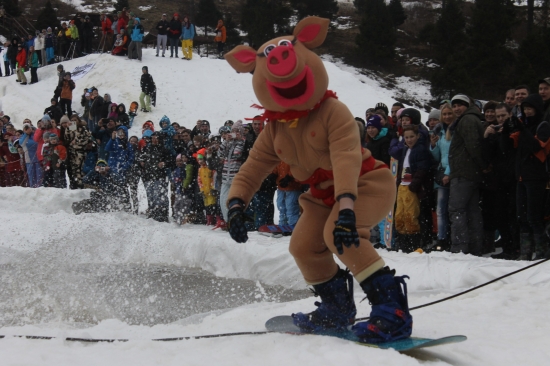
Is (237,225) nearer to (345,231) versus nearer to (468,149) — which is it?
(345,231)

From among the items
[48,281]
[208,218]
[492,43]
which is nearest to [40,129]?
[208,218]

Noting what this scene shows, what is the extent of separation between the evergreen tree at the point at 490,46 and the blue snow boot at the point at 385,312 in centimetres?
2064

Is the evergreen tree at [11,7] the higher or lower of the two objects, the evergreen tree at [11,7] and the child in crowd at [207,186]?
the higher

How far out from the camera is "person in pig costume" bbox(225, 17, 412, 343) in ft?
10.4

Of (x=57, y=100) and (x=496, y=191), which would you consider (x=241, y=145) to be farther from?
(x=57, y=100)

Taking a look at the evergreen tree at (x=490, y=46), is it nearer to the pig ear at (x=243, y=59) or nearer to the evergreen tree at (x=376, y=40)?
the evergreen tree at (x=376, y=40)

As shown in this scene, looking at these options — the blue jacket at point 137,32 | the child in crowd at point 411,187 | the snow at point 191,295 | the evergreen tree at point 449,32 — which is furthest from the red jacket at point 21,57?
the child in crowd at point 411,187

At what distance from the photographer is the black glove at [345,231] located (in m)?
A: 2.98

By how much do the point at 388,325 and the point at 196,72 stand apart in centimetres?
1987

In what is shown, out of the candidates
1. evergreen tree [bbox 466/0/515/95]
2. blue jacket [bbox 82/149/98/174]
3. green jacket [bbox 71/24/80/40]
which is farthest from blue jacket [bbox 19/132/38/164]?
evergreen tree [bbox 466/0/515/95]

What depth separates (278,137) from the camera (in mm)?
3537

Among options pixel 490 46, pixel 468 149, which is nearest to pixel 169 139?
pixel 468 149

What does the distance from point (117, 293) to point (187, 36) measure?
1810 centimetres

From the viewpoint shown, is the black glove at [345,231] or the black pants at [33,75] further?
the black pants at [33,75]
